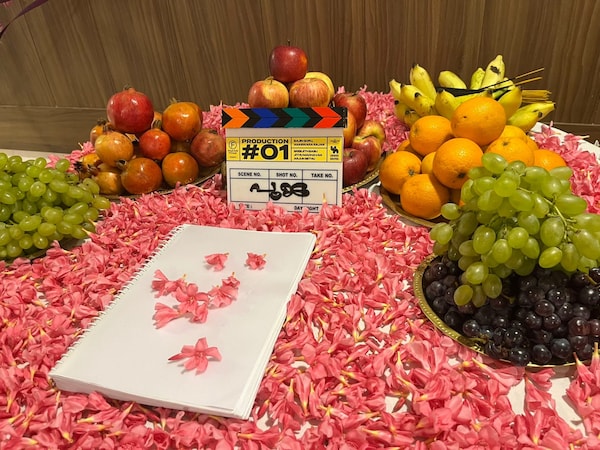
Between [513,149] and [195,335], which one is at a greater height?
[513,149]

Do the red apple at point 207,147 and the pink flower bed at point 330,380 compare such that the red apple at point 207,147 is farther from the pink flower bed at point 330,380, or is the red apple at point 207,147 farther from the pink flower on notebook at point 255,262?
the pink flower on notebook at point 255,262

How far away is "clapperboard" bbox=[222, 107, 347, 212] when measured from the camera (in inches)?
43.4

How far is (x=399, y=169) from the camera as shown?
1138mm

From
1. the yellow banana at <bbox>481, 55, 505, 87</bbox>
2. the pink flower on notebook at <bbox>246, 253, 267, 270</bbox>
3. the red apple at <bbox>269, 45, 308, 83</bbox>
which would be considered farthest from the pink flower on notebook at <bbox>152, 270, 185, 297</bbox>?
the yellow banana at <bbox>481, 55, 505, 87</bbox>

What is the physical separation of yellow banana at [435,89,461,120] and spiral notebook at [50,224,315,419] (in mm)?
581

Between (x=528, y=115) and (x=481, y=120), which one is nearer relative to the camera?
(x=481, y=120)

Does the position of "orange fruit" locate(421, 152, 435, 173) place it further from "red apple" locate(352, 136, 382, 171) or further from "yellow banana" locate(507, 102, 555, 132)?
"yellow banana" locate(507, 102, 555, 132)

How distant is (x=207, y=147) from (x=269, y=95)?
23 centimetres

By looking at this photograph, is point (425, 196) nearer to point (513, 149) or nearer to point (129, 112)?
point (513, 149)

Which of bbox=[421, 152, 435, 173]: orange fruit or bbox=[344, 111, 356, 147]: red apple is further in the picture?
bbox=[344, 111, 356, 147]: red apple

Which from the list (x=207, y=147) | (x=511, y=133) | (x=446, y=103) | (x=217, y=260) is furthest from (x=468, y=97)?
(x=217, y=260)

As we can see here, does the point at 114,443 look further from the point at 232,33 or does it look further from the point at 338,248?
the point at 232,33

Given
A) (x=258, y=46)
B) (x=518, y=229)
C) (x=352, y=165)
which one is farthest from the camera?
(x=258, y=46)

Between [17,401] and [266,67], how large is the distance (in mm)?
1907
